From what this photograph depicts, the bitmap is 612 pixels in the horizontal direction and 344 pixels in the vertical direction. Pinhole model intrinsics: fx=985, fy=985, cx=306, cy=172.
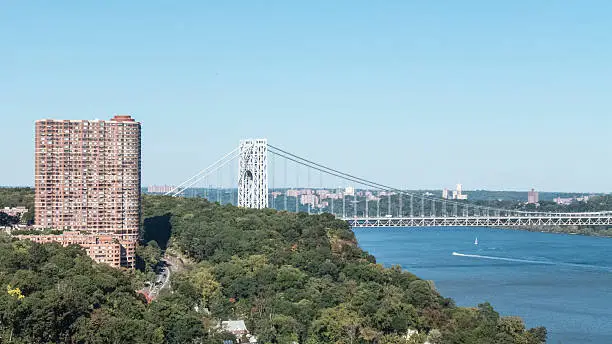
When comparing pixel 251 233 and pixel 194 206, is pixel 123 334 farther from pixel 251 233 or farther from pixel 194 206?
pixel 194 206

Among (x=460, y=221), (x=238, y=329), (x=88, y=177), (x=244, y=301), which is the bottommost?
(x=238, y=329)

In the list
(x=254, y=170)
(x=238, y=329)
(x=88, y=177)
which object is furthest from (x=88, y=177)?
(x=238, y=329)

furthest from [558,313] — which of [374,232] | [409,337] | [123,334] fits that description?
[374,232]

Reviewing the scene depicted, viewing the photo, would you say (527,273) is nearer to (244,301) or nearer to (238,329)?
(244,301)

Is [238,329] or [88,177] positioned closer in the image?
[238,329]

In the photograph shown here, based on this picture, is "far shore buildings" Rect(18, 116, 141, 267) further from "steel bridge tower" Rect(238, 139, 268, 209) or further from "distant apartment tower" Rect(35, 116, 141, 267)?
"steel bridge tower" Rect(238, 139, 268, 209)

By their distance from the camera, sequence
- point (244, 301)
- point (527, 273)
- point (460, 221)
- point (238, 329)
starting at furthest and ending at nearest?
point (460, 221) → point (527, 273) → point (244, 301) → point (238, 329)

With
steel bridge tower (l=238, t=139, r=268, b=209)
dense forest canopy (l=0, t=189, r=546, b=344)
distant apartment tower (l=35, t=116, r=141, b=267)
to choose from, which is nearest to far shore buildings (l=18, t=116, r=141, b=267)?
distant apartment tower (l=35, t=116, r=141, b=267)

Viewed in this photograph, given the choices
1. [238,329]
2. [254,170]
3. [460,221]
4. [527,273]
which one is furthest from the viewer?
[460,221]
